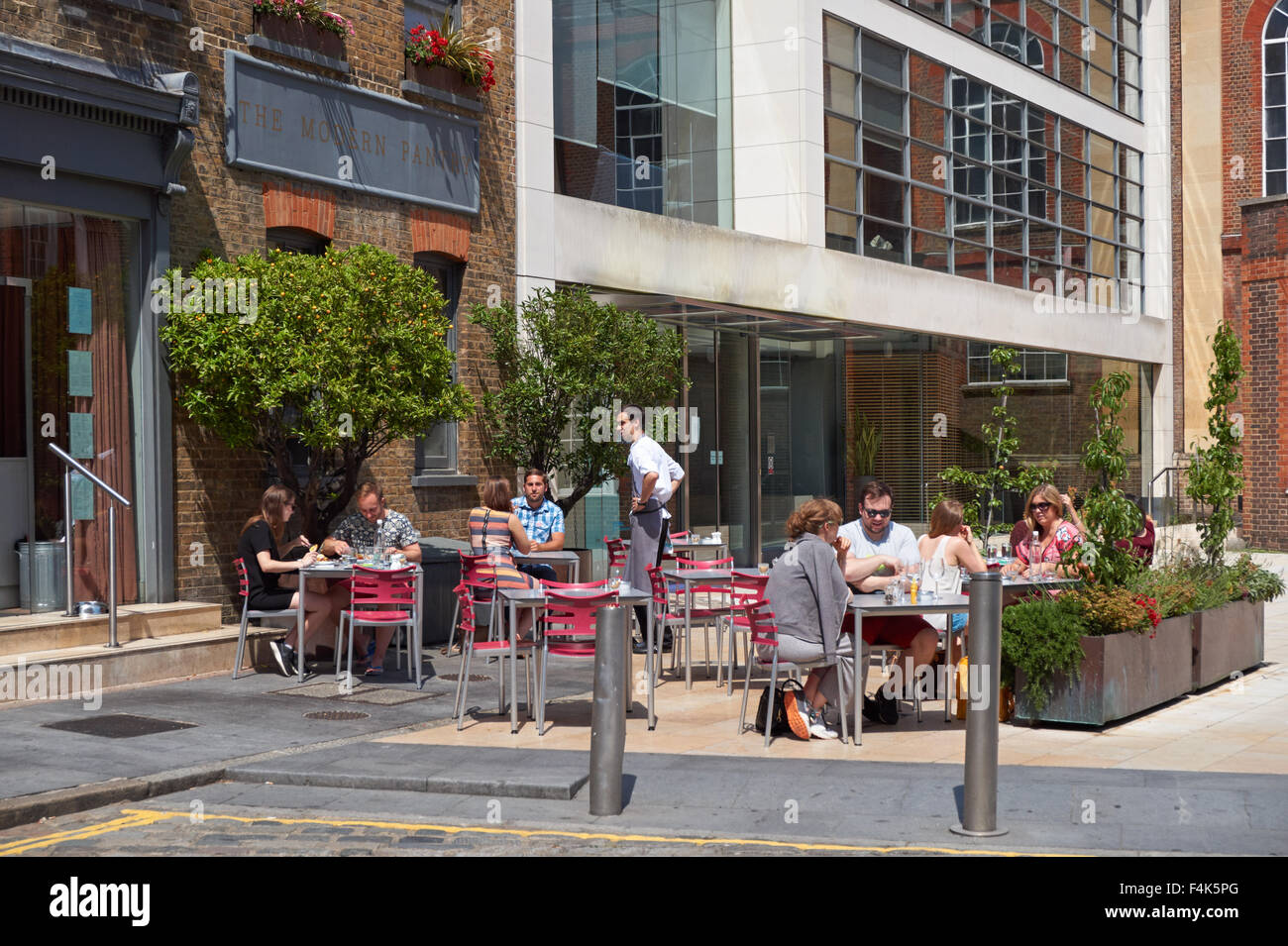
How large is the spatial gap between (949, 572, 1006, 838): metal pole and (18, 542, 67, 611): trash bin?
800cm

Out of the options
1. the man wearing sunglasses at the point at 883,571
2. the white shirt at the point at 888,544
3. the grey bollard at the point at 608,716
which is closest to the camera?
the grey bollard at the point at 608,716

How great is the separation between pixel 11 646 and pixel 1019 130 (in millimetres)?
21453

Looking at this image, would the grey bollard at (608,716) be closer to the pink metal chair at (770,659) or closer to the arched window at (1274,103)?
the pink metal chair at (770,659)

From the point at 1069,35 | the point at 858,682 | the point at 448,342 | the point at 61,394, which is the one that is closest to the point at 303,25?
the point at 448,342

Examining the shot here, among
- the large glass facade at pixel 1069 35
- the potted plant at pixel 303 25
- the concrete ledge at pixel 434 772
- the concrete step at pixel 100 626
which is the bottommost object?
the concrete ledge at pixel 434 772

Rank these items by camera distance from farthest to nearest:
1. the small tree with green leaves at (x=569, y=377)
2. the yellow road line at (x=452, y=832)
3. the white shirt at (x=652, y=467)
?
the small tree with green leaves at (x=569, y=377) → the white shirt at (x=652, y=467) → the yellow road line at (x=452, y=832)

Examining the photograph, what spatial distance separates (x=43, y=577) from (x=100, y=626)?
82cm

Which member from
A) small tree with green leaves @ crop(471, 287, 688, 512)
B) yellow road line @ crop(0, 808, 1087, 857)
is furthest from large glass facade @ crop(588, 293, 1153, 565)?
yellow road line @ crop(0, 808, 1087, 857)

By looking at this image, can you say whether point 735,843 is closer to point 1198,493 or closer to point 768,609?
point 768,609

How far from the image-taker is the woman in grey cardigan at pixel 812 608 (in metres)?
8.87

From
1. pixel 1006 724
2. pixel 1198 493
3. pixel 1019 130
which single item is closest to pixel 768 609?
pixel 1006 724

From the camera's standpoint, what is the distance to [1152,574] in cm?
1079

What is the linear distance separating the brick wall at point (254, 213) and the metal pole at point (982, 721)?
26.1 feet

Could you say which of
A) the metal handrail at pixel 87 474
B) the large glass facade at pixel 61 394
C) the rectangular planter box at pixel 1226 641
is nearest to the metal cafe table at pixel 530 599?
the metal handrail at pixel 87 474
